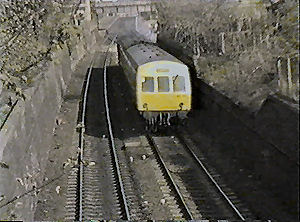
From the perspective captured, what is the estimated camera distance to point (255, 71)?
1442 centimetres

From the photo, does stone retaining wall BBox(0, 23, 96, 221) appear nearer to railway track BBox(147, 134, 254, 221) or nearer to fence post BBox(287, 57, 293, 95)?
railway track BBox(147, 134, 254, 221)

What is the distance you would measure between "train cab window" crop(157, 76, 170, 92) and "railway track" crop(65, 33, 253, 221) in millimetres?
1503

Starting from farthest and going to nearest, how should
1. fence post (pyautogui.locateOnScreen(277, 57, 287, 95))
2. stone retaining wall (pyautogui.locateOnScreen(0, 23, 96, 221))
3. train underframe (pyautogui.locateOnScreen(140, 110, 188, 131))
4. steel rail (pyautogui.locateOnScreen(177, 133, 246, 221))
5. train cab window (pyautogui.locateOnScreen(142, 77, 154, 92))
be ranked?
train underframe (pyautogui.locateOnScreen(140, 110, 188, 131)), train cab window (pyautogui.locateOnScreen(142, 77, 154, 92)), fence post (pyautogui.locateOnScreen(277, 57, 287, 95)), steel rail (pyautogui.locateOnScreen(177, 133, 246, 221)), stone retaining wall (pyautogui.locateOnScreen(0, 23, 96, 221))

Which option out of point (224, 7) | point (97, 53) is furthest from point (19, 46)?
point (97, 53)

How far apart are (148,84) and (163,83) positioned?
1.46 feet

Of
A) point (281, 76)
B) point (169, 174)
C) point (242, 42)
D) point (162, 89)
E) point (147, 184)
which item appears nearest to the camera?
point (147, 184)

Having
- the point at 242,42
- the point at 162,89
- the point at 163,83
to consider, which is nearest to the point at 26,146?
the point at 162,89

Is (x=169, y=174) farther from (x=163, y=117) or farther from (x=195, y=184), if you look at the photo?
(x=163, y=117)

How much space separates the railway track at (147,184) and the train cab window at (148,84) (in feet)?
4.89

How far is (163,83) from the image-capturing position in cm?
1550

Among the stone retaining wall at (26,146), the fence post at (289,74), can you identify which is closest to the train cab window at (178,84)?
the stone retaining wall at (26,146)

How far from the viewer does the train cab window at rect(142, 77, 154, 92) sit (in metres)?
15.4

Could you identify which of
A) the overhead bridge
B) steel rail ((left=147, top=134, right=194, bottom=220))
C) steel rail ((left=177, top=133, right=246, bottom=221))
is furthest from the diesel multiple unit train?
the overhead bridge

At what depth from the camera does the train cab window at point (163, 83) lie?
50.6ft
